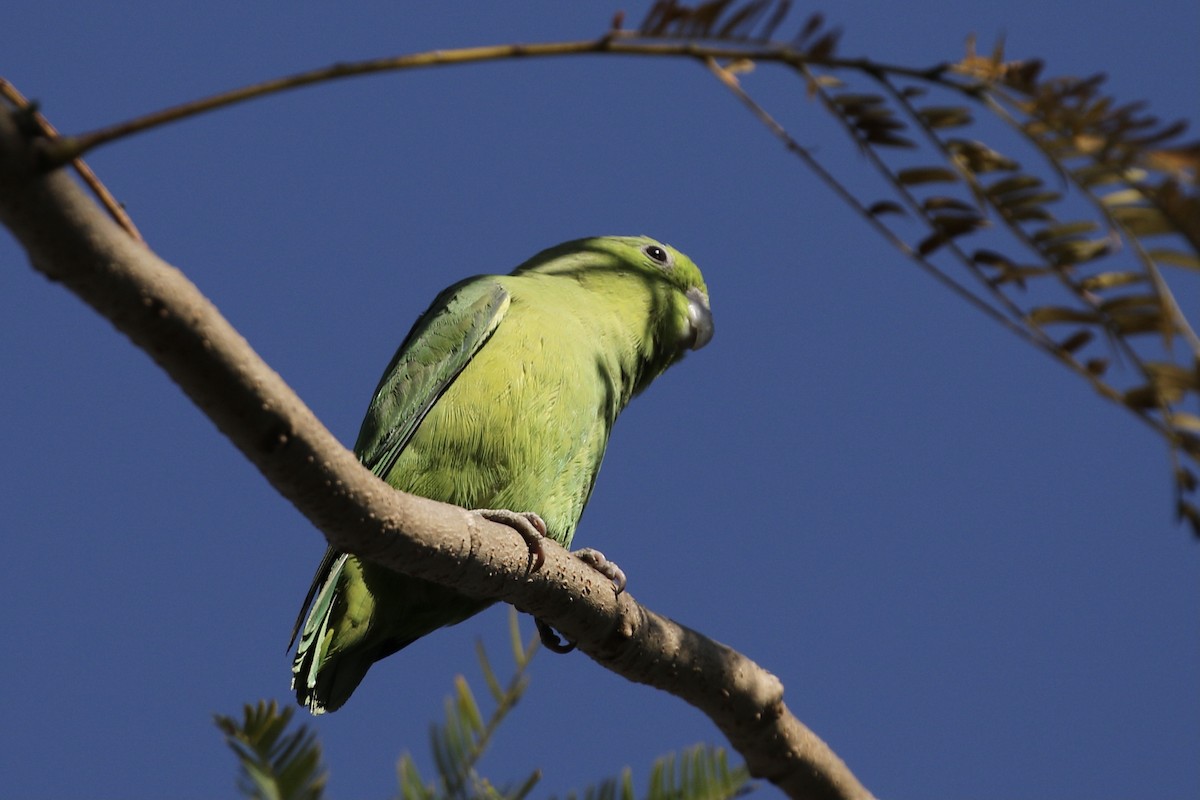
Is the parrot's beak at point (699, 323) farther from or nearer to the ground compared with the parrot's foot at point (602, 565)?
farther from the ground

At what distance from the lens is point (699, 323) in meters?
5.33

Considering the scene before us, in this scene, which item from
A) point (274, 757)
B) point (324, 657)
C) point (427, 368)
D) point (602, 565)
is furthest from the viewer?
point (427, 368)

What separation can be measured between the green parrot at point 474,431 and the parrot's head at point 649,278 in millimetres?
173

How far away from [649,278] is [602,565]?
179 centimetres

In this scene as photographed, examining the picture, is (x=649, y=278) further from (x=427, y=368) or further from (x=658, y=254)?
(x=427, y=368)

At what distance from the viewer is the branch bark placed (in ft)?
5.60

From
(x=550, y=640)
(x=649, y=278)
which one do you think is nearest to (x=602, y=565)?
(x=550, y=640)

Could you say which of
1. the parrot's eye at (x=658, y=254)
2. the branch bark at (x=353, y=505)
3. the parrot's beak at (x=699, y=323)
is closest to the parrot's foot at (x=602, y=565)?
the branch bark at (x=353, y=505)

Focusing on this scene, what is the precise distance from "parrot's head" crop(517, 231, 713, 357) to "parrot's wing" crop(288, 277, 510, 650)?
0.60m

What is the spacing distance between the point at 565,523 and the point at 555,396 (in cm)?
53

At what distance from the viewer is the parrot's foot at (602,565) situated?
378 cm

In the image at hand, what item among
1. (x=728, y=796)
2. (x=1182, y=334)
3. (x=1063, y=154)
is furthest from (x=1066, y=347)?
(x=728, y=796)

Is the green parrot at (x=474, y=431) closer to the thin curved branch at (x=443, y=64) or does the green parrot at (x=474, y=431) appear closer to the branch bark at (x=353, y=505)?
the branch bark at (x=353, y=505)

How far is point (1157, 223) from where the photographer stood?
60.4 inches
